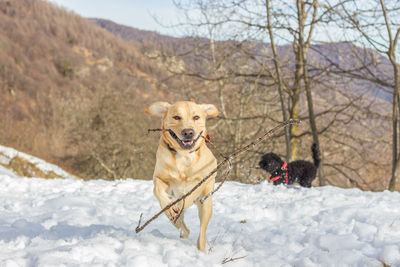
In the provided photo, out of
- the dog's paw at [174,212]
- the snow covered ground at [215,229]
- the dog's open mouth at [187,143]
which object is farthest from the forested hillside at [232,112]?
the snow covered ground at [215,229]

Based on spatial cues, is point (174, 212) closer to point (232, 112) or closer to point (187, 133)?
point (187, 133)

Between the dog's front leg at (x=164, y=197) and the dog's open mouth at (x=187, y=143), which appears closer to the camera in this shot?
the dog's open mouth at (x=187, y=143)

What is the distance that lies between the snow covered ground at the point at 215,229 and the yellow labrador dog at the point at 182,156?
0.44 metres

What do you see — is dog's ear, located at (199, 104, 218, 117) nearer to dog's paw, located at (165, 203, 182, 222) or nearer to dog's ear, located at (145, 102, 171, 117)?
dog's ear, located at (145, 102, 171, 117)

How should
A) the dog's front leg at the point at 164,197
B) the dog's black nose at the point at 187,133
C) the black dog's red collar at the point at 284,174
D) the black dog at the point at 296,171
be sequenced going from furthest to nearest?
the black dog at the point at 296,171
the black dog's red collar at the point at 284,174
the dog's front leg at the point at 164,197
the dog's black nose at the point at 187,133

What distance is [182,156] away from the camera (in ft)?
8.69

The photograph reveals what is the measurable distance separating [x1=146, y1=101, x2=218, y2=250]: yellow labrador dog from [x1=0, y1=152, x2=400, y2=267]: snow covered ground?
0.44 m

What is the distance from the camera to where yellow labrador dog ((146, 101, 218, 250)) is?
250 centimetres

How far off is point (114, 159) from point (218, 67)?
14531 millimetres

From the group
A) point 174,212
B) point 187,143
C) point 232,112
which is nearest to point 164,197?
point 174,212

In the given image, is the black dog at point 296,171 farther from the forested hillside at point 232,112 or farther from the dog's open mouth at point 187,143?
the dog's open mouth at point 187,143

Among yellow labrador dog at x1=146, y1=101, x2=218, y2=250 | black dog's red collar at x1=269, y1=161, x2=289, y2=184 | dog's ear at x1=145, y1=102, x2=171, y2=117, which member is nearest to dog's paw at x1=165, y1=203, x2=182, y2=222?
yellow labrador dog at x1=146, y1=101, x2=218, y2=250

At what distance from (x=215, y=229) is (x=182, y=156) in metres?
1.55

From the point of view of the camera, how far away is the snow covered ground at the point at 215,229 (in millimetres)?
2506
